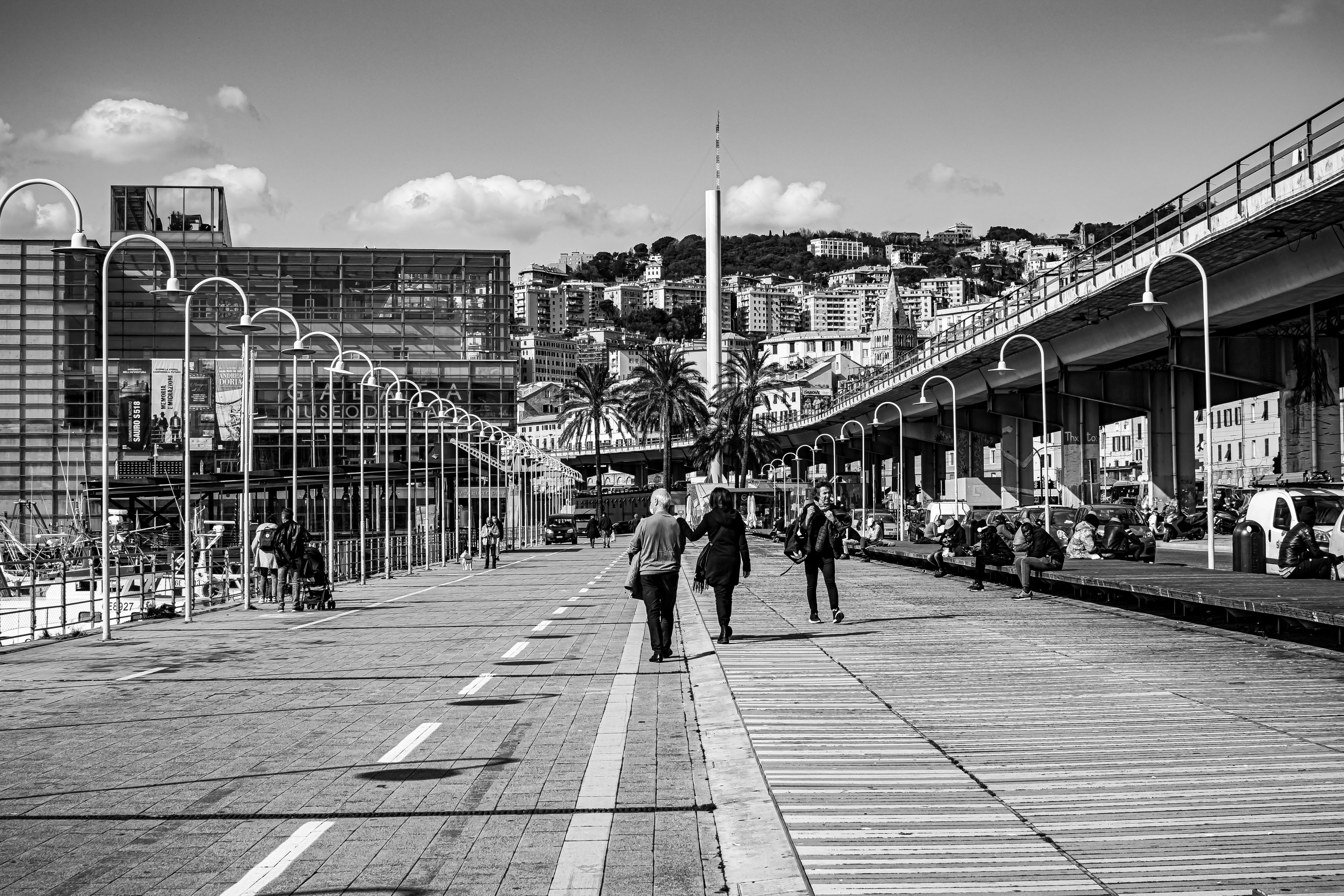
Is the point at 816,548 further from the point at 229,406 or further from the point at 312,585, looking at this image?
the point at 229,406

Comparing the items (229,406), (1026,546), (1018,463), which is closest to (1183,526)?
(1018,463)

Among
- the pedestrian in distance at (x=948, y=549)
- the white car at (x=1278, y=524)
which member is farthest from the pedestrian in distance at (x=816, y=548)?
the pedestrian in distance at (x=948, y=549)

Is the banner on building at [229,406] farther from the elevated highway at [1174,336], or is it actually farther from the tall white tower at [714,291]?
the tall white tower at [714,291]

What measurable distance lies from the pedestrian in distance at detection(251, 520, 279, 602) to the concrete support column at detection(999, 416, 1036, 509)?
5052cm

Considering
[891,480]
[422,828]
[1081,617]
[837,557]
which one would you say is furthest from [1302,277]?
[891,480]

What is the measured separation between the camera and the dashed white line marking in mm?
15508

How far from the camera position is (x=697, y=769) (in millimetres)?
9367

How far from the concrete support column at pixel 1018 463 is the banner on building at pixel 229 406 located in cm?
4594

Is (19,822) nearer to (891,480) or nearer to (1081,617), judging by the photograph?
(1081,617)

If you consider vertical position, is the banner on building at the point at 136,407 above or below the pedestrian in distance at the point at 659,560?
above

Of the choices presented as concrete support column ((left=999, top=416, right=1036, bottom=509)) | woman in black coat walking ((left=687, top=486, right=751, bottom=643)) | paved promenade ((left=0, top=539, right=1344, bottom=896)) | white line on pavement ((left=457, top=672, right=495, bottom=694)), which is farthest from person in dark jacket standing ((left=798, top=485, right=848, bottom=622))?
concrete support column ((left=999, top=416, right=1036, bottom=509))

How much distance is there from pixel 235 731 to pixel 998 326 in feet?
172

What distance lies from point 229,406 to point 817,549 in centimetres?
2315

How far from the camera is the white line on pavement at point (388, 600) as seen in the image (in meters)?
24.2
